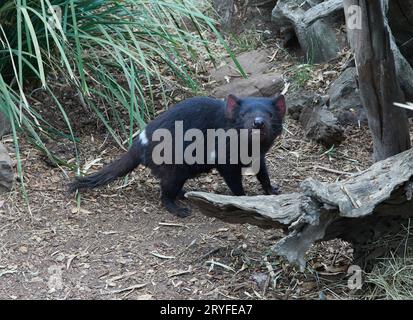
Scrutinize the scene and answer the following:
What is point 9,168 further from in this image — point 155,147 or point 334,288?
point 334,288

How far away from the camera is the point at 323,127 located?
4.60 meters

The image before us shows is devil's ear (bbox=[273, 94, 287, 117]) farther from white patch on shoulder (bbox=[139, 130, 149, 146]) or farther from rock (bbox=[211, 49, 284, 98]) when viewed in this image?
rock (bbox=[211, 49, 284, 98])

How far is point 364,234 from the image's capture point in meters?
3.20

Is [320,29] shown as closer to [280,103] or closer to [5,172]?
[280,103]

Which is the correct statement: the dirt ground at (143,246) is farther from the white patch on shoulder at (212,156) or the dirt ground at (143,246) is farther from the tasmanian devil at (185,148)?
the white patch on shoulder at (212,156)

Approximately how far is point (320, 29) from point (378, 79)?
5.91ft

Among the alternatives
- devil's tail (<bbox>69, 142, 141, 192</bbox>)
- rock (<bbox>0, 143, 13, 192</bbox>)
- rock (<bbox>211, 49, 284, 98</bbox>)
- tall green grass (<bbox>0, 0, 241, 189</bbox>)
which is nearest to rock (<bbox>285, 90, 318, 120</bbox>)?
rock (<bbox>211, 49, 284, 98</bbox>)

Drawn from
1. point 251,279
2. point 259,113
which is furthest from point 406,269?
point 259,113

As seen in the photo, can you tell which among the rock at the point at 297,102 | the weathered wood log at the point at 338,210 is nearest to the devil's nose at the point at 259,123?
the weathered wood log at the point at 338,210

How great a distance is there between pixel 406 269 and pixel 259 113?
1278 mm

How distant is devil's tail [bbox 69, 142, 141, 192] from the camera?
4.16m

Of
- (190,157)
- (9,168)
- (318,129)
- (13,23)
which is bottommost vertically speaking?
(318,129)

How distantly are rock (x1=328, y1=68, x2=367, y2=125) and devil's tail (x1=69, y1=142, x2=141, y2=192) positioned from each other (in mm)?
1488

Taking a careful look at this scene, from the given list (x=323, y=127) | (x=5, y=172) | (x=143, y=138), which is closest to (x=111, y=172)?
(x=143, y=138)
